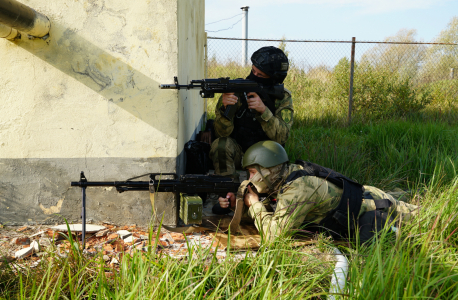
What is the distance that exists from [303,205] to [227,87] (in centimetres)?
139

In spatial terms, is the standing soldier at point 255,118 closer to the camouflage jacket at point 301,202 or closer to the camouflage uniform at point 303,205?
the camouflage uniform at point 303,205

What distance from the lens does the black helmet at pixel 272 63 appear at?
3.82 m

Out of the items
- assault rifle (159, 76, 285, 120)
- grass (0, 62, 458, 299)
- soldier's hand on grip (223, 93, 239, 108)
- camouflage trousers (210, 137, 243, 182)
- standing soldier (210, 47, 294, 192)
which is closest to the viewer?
grass (0, 62, 458, 299)

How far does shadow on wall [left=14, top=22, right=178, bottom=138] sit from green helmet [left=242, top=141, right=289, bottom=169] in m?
0.70

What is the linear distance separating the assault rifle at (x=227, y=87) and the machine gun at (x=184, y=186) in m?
0.75

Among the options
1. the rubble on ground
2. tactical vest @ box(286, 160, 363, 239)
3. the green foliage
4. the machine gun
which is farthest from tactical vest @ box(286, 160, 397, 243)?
the green foliage

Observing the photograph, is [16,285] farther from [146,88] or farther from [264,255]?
[146,88]

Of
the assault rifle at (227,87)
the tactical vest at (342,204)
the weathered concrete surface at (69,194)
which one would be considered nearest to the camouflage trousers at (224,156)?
the assault rifle at (227,87)

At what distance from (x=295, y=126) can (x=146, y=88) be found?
454 centimetres

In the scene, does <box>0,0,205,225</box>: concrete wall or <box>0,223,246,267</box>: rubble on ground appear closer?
<box>0,223,246,267</box>: rubble on ground

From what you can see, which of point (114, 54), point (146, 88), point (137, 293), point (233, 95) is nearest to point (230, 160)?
point (233, 95)

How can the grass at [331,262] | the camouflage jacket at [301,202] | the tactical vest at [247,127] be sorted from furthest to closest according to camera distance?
the tactical vest at [247,127]
the camouflage jacket at [301,202]
the grass at [331,262]

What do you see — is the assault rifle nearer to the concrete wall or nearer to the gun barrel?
the gun barrel

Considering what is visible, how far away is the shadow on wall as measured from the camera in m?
2.99
